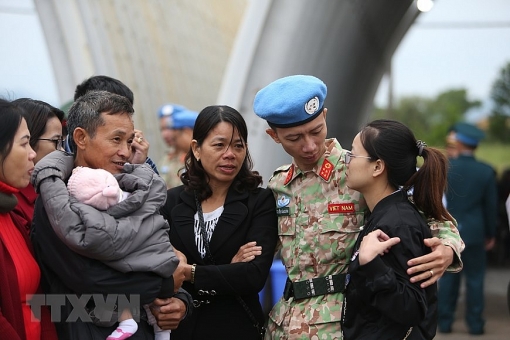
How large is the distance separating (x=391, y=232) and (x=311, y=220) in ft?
1.46

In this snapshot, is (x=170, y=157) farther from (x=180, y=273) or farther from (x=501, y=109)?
(x=501, y=109)

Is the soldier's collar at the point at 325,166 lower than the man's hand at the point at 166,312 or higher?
higher

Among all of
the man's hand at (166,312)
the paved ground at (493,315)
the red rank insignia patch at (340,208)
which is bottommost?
the paved ground at (493,315)

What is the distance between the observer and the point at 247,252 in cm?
304

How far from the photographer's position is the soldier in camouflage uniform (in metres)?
2.91

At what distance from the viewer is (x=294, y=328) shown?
2.94 m

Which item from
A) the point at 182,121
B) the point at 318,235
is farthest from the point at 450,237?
the point at 182,121

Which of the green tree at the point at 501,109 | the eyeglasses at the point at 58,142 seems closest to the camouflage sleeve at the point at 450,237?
the eyeglasses at the point at 58,142

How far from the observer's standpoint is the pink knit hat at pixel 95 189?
8.14 ft

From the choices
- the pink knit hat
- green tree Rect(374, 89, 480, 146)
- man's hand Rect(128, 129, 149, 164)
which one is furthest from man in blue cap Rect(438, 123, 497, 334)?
green tree Rect(374, 89, 480, 146)

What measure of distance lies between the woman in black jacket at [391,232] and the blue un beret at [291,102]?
24 centimetres

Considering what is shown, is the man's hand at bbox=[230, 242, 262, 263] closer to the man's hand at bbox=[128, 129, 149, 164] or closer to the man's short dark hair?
the man's hand at bbox=[128, 129, 149, 164]

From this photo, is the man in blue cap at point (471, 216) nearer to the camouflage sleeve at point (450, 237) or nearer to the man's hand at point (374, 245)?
the camouflage sleeve at point (450, 237)

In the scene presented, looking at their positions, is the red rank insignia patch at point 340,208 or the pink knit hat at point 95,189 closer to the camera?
the pink knit hat at point 95,189
